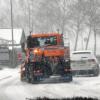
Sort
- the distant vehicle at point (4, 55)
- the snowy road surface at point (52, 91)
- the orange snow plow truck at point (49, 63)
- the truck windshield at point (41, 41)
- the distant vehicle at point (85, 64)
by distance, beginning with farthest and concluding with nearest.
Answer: the distant vehicle at point (4, 55)
the distant vehicle at point (85, 64)
the truck windshield at point (41, 41)
the orange snow plow truck at point (49, 63)
the snowy road surface at point (52, 91)

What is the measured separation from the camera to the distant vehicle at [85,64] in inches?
1067

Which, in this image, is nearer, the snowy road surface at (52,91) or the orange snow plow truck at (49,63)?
the snowy road surface at (52,91)

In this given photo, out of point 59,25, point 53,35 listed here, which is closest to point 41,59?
point 53,35

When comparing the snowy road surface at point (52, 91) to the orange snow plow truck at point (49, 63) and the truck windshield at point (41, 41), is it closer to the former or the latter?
the orange snow plow truck at point (49, 63)

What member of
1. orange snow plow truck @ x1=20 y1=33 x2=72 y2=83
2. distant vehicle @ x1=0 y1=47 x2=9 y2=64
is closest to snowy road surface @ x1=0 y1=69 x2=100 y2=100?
orange snow plow truck @ x1=20 y1=33 x2=72 y2=83

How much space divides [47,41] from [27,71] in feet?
6.93

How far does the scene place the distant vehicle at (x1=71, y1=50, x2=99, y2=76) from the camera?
2711 cm

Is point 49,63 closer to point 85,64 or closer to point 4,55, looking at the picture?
point 85,64

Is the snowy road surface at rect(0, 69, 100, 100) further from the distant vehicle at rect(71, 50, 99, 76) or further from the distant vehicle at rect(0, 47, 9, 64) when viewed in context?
the distant vehicle at rect(0, 47, 9, 64)

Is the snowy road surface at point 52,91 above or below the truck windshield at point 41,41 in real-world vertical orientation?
below

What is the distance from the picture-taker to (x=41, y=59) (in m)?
23.7

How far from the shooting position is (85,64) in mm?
27203

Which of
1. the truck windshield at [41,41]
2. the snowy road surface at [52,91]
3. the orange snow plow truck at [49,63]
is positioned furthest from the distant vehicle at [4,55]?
the snowy road surface at [52,91]

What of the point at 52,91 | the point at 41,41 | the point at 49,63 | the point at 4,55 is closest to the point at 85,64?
the point at 41,41
